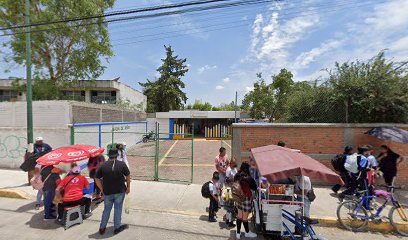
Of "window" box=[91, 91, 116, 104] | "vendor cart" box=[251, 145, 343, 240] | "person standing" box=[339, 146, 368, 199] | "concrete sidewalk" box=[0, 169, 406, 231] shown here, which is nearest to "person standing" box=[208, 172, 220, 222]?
"concrete sidewalk" box=[0, 169, 406, 231]

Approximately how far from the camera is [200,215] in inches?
A: 213

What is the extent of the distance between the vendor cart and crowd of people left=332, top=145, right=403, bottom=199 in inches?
97.4

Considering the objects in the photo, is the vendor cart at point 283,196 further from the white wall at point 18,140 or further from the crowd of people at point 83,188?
the white wall at point 18,140

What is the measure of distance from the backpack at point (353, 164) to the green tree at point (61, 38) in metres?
15.5

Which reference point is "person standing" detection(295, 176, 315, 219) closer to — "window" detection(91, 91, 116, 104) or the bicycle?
the bicycle

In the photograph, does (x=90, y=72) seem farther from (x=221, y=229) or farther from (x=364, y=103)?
(x=364, y=103)

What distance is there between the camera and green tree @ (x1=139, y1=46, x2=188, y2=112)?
36.5 m

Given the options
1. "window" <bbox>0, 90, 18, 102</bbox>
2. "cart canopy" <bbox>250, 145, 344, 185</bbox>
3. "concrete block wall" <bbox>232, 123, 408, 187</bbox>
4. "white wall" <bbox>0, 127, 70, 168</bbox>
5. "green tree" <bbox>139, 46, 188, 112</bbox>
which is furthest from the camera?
"green tree" <bbox>139, 46, 188, 112</bbox>

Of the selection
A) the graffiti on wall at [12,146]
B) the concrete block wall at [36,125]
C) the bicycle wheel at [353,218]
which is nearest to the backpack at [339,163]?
the bicycle wheel at [353,218]

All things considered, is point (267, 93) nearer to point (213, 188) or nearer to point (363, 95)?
point (363, 95)

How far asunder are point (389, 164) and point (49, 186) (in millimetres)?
9626

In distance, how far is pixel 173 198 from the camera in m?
6.45

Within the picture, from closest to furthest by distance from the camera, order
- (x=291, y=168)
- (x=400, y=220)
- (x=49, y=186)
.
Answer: (x=291, y=168) < (x=400, y=220) < (x=49, y=186)

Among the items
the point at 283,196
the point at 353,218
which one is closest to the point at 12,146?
the point at 283,196
